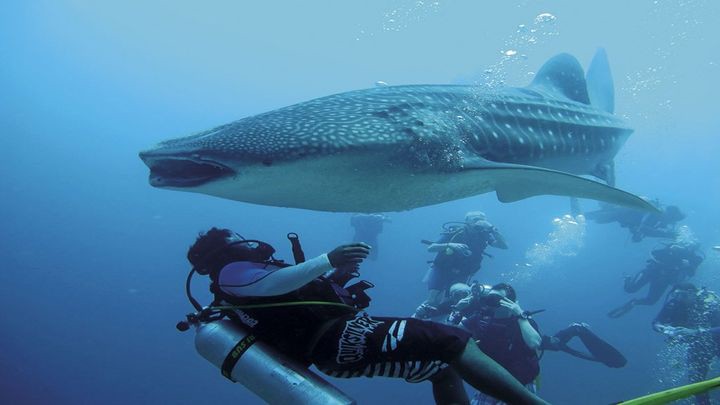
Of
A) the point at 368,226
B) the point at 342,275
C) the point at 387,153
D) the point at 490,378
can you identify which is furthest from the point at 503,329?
the point at 368,226

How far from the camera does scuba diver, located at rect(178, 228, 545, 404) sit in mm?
2346

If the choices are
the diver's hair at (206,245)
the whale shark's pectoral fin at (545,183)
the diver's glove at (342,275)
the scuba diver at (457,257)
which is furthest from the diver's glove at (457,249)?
the diver's hair at (206,245)

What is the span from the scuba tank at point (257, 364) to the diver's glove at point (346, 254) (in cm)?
56

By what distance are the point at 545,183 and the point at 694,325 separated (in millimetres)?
8265

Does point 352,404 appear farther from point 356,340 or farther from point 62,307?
point 62,307

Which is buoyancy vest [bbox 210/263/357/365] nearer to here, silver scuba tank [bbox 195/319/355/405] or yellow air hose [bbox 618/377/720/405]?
silver scuba tank [bbox 195/319/355/405]

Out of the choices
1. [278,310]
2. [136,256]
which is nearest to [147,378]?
[136,256]

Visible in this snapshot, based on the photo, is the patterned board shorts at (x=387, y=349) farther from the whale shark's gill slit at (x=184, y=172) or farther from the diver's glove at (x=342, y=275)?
the whale shark's gill slit at (x=184, y=172)

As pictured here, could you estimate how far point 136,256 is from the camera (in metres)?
33.0

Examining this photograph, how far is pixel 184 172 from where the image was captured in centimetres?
258

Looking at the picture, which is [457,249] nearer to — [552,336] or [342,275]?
[552,336]

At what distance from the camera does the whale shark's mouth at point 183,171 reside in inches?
98.0

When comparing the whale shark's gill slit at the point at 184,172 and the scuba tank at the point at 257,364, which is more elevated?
the whale shark's gill slit at the point at 184,172

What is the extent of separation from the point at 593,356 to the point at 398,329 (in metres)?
7.26
